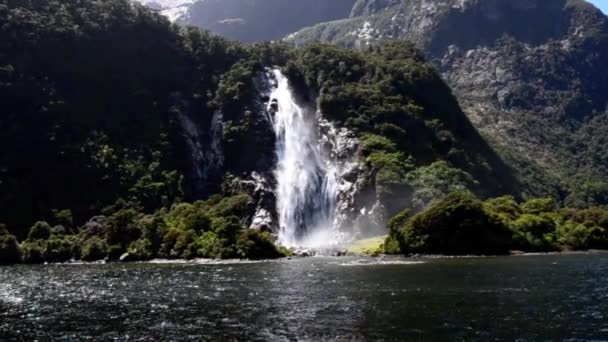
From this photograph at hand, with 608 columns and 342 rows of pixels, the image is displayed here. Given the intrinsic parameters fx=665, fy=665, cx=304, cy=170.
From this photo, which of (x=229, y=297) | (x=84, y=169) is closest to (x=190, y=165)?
(x=84, y=169)

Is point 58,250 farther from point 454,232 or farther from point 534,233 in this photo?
point 534,233

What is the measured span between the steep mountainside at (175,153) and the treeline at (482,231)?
25.3 m

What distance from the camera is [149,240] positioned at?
125 metres

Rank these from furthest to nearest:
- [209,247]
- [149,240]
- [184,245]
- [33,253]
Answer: [149,240], [33,253], [184,245], [209,247]

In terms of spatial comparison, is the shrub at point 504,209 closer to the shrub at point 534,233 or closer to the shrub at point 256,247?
the shrub at point 534,233

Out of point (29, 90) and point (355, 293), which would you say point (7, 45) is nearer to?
point (29, 90)

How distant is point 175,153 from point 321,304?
132 meters

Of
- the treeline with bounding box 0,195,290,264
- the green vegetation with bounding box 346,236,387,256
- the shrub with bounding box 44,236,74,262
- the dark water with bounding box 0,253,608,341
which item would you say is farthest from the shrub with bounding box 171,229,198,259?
the dark water with bounding box 0,253,608,341

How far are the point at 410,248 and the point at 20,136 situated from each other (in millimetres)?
101707

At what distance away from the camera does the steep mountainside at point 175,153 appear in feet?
471

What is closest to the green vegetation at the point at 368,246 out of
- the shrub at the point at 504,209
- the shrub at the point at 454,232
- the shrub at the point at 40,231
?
the shrub at the point at 454,232

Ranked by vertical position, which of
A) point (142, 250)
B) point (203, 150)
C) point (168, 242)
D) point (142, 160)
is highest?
point (203, 150)

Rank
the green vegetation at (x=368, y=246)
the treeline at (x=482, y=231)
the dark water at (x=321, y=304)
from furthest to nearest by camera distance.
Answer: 1. the green vegetation at (x=368, y=246)
2. the treeline at (x=482, y=231)
3. the dark water at (x=321, y=304)

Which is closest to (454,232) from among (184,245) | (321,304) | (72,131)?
(184,245)
